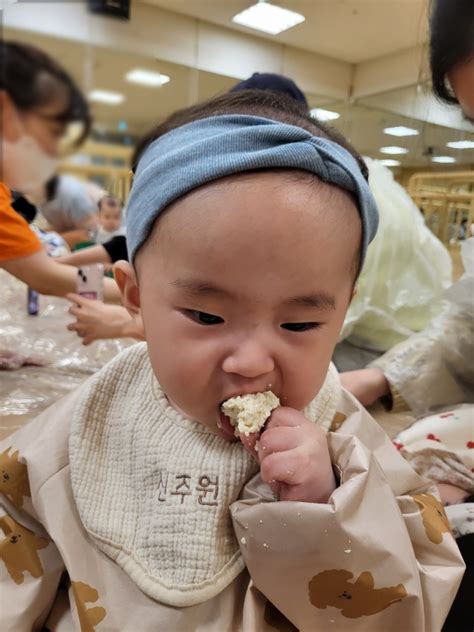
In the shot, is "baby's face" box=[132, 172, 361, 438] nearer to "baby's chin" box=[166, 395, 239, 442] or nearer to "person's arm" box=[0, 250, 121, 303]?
"baby's chin" box=[166, 395, 239, 442]

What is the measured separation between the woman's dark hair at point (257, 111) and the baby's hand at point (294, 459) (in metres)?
0.32

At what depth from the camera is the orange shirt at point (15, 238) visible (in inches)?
37.8

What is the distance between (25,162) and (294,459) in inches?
14.1

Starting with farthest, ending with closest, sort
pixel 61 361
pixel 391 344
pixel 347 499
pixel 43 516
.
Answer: pixel 391 344 < pixel 61 361 < pixel 43 516 < pixel 347 499

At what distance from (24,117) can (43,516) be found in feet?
1.63

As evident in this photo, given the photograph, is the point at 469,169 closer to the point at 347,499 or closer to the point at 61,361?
the point at 347,499

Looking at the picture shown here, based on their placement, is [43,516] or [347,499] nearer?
[347,499]

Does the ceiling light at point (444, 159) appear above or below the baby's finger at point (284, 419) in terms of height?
above

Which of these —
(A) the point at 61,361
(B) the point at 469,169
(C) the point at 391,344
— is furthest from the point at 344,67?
(A) the point at 61,361

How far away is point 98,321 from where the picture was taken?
1186 mm

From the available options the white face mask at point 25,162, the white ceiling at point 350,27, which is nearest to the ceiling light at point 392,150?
the white ceiling at point 350,27

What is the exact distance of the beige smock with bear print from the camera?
0.46 metres

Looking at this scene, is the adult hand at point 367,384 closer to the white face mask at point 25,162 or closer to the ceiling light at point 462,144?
the ceiling light at point 462,144

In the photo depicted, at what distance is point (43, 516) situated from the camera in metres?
0.57
